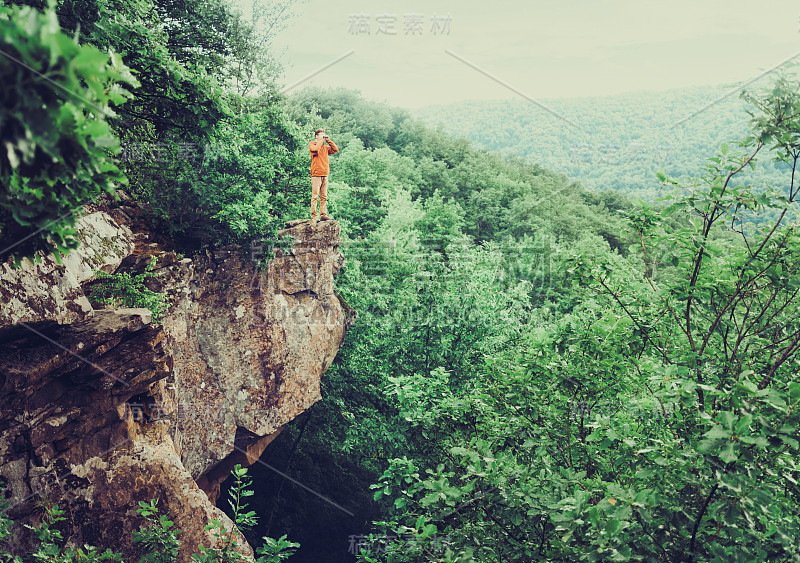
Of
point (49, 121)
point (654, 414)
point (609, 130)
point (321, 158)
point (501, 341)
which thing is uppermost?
point (49, 121)

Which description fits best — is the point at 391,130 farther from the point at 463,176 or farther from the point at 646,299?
the point at 646,299

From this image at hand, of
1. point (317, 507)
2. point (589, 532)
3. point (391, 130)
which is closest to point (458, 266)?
point (317, 507)

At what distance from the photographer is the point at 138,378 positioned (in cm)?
824

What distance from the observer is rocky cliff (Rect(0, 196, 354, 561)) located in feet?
21.7

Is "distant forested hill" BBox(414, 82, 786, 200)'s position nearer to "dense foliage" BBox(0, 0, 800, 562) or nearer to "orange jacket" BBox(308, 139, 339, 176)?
"dense foliage" BBox(0, 0, 800, 562)

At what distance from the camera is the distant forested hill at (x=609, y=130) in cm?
1140

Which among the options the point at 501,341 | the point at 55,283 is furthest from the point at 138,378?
the point at 501,341

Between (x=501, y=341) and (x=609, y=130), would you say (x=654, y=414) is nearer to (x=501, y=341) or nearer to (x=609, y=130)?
(x=501, y=341)

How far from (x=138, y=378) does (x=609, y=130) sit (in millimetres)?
37071

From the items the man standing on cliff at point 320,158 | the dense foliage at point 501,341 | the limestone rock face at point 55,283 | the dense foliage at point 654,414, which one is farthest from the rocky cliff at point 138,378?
the dense foliage at point 654,414

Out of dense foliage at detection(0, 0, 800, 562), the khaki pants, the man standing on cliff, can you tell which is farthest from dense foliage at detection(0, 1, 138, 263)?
the khaki pants

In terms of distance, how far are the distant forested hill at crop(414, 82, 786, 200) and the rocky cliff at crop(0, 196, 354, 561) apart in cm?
723

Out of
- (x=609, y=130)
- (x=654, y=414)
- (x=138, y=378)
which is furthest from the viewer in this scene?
(x=609, y=130)

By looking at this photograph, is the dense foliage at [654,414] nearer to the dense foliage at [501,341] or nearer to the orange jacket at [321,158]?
the dense foliage at [501,341]
